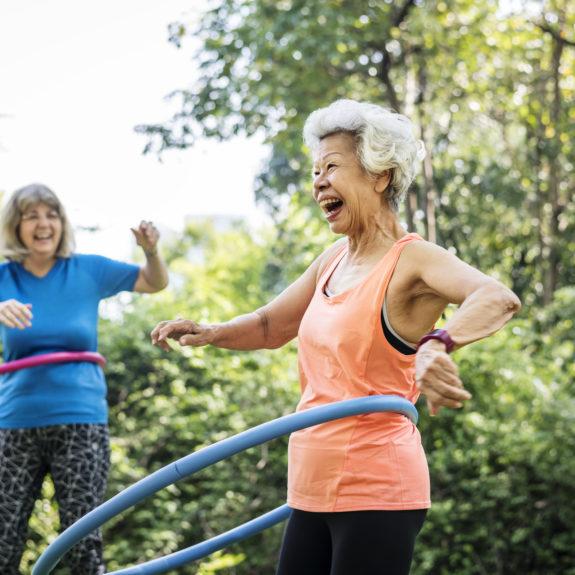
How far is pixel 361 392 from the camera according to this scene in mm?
2041

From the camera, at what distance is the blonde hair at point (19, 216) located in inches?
130

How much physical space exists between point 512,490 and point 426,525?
0.72 m

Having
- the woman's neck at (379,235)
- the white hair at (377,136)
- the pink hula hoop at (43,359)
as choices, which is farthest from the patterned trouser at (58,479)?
the white hair at (377,136)

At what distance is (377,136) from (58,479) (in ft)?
5.90

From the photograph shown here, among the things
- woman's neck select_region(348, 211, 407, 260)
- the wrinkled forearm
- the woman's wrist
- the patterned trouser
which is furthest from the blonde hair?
woman's neck select_region(348, 211, 407, 260)

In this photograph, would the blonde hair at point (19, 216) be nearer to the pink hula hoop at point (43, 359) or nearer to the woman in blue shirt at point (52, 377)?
the woman in blue shirt at point (52, 377)

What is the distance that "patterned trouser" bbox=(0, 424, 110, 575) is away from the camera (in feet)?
9.99

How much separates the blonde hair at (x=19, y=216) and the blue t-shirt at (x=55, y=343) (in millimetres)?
61

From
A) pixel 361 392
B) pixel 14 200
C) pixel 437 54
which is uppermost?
pixel 437 54

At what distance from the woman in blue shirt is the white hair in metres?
1.24

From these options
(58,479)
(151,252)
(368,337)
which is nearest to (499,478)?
(151,252)

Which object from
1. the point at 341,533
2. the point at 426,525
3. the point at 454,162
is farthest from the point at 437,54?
the point at 341,533

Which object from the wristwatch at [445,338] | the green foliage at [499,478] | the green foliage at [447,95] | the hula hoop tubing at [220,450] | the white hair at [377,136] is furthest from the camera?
the green foliage at [447,95]

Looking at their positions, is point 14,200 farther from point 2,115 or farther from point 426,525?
point 426,525
